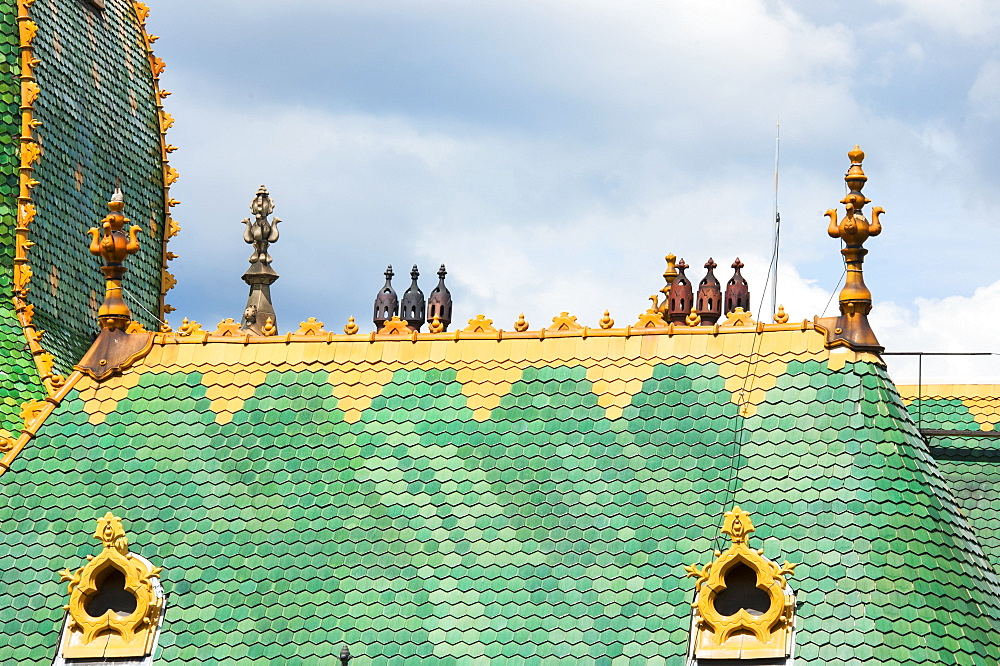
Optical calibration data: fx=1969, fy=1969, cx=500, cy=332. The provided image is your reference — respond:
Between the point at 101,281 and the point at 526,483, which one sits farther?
the point at 101,281

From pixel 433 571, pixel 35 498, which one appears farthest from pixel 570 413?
pixel 35 498

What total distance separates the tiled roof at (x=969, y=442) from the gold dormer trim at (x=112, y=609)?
43.4 ft

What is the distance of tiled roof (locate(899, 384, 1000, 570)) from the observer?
105 ft

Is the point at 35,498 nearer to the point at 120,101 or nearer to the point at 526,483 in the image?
the point at 526,483

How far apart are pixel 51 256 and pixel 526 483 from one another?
39.4 feet

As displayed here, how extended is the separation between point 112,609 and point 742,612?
914cm

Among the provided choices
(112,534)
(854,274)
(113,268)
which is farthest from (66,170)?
(854,274)

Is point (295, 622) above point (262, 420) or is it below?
below

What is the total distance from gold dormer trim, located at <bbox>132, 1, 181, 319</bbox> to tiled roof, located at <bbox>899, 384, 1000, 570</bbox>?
1481 centimetres

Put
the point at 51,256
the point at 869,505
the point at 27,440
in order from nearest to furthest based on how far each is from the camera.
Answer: the point at 869,505
the point at 27,440
the point at 51,256

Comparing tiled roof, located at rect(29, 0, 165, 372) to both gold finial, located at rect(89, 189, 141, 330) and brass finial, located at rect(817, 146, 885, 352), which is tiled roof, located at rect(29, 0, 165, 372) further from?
brass finial, located at rect(817, 146, 885, 352)

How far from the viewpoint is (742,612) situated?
86.6ft

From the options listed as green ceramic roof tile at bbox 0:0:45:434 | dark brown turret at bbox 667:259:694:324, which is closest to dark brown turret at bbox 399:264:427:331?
dark brown turret at bbox 667:259:694:324

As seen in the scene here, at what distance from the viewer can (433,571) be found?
28109 millimetres
